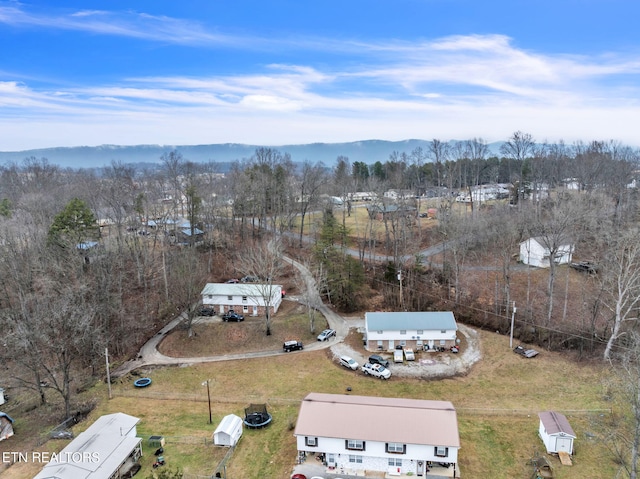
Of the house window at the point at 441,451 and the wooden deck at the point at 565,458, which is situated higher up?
the house window at the point at 441,451

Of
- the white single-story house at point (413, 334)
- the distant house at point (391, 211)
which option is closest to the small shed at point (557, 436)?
the white single-story house at point (413, 334)

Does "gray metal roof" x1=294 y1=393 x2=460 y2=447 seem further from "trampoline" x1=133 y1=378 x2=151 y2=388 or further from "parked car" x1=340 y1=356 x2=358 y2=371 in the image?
"trampoline" x1=133 y1=378 x2=151 y2=388

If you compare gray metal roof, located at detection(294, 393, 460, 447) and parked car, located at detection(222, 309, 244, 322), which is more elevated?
gray metal roof, located at detection(294, 393, 460, 447)

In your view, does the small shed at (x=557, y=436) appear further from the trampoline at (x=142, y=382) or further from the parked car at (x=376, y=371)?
the trampoline at (x=142, y=382)

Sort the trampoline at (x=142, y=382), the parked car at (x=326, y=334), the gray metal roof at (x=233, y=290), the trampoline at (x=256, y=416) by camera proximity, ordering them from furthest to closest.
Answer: the gray metal roof at (x=233, y=290)
the parked car at (x=326, y=334)
the trampoline at (x=142, y=382)
the trampoline at (x=256, y=416)

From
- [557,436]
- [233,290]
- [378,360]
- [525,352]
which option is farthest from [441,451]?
[233,290]

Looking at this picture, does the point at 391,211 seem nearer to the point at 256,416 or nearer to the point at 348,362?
the point at 348,362

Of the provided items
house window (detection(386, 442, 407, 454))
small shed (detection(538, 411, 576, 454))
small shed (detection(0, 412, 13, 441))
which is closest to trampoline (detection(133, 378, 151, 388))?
small shed (detection(0, 412, 13, 441))
